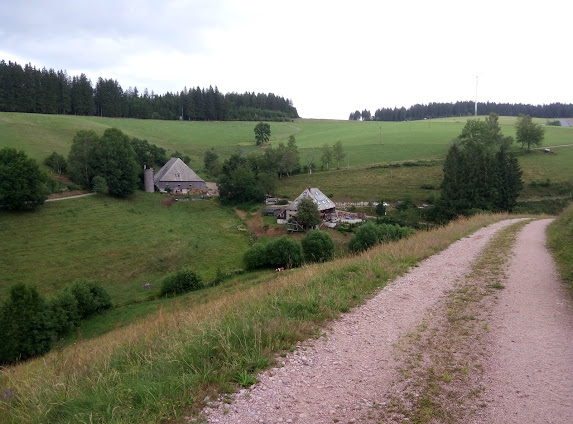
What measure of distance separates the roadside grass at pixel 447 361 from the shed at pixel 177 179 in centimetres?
Result: 6399

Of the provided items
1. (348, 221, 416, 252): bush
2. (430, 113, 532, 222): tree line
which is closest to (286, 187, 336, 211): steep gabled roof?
(430, 113, 532, 222): tree line

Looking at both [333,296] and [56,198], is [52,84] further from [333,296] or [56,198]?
[333,296]

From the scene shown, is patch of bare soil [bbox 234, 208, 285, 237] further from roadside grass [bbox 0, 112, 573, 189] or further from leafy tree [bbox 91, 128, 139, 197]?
roadside grass [bbox 0, 112, 573, 189]

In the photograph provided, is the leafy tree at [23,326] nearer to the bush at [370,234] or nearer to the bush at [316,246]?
the bush at [316,246]

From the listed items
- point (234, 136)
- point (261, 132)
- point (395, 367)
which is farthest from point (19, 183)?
point (234, 136)

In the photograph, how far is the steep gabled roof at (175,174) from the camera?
6862 centimetres

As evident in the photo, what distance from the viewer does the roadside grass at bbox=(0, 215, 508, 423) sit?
180 inches

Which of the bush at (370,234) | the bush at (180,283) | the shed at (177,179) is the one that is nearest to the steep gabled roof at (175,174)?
the shed at (177,179)

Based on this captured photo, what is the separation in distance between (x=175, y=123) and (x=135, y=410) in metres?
125

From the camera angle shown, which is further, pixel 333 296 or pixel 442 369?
pixel 333 296

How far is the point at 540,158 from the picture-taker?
249ft

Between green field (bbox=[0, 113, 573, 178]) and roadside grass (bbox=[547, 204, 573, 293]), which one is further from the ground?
green field (bbox=[0, 113, 573, 178])

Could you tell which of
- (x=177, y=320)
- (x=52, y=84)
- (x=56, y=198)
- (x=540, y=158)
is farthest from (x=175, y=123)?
(x=177, y=320)

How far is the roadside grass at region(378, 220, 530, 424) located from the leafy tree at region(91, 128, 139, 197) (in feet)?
182
